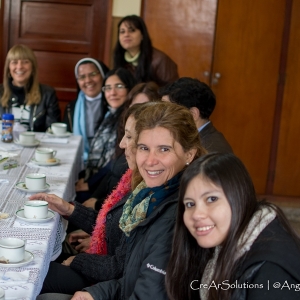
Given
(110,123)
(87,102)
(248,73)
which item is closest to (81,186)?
(110,123)

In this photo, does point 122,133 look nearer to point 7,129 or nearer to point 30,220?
point 7,129

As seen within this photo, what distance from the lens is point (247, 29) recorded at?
192 inches

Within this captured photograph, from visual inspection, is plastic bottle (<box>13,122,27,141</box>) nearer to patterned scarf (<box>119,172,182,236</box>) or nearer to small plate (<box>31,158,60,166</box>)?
small plate (<box>31,158,60,166</box>)

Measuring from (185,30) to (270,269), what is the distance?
376 cm

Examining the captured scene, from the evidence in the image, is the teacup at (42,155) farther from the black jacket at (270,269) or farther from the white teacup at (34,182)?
the black jacket at (270,269)

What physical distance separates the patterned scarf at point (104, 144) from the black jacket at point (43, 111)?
0.73 metres

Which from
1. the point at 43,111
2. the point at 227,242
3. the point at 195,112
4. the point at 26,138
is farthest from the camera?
the point at 43,111

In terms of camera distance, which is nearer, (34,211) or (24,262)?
(24,262)

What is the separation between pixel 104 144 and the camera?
12.2 feet

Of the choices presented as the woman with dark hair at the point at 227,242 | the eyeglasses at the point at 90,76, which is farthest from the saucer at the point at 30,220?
the eyeglasses at the point at 90,76

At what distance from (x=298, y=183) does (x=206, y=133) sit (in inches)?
101

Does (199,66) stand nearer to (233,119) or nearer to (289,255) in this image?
(233,119)

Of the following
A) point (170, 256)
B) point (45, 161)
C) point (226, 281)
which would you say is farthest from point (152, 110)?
point (45, 161)

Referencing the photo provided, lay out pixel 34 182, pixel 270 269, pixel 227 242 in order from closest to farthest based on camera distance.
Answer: pixel 270 269, pixel 227 242, pixel 34 182
